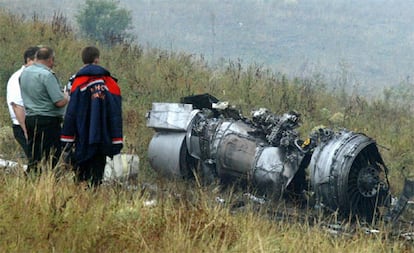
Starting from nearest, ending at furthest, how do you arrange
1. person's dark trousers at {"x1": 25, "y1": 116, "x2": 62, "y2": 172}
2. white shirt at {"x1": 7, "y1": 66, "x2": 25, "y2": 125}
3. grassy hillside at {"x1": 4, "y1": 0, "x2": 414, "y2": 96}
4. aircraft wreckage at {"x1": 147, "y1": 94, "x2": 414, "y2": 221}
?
person's dark trousers at {"x1": 25, "y1": 116, "x2": 62, "y2": 172}
white shirt at {"x1": 7, "y1": 66, "x2": 25, "y2": 125}
aircraft wreckage at {"x1": 147, "y1": 94, "x2": 414, "y2": 221}
grassy hillside at {"x1": 4, "y1": 0, "x2": 414, "y2": 96}

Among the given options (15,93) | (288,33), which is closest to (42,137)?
(15,93)

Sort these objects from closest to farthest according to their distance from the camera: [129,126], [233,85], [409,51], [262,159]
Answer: [262,159], [129,126], [233,85], [409,51]

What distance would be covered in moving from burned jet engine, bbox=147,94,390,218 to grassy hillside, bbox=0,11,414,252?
0.36 m

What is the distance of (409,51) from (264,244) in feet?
109

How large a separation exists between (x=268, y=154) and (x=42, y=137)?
3101 mm

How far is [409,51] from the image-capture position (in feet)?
119

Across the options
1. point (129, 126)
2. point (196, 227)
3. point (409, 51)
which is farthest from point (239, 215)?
point (409, 51)

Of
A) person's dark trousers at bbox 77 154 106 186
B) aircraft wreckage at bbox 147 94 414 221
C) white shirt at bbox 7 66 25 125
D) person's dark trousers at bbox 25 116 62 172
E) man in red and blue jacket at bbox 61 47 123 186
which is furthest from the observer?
aircraft wreckage at bbox 147 94 414 221

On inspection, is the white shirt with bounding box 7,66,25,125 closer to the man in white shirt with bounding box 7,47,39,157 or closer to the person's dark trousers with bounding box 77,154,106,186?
the man in white shirt with bounding box 7,47,39,157

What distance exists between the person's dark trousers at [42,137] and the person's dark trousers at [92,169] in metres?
0.36

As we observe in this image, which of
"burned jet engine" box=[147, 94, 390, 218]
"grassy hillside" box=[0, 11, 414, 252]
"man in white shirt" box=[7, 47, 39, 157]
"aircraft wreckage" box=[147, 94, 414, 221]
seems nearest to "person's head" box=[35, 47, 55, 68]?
"man in white shirt" box=[7, 47, 39, 157]

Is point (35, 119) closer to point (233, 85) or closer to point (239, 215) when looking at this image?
point (239, 215)

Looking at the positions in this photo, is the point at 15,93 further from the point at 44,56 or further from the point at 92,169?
the point at 92,169

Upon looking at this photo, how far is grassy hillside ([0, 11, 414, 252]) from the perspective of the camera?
4836 millimetres
